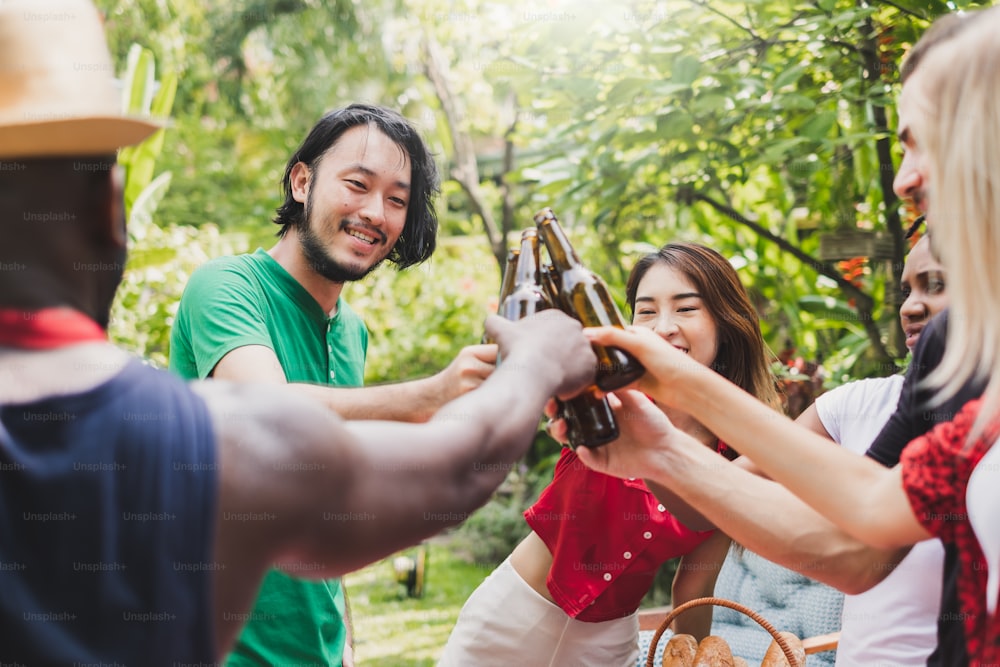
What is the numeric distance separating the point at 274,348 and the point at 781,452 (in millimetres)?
1346

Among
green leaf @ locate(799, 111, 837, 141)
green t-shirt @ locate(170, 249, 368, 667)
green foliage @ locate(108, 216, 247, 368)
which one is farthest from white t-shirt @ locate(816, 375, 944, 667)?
green foliage @ locate(108, 216, 247, 368)

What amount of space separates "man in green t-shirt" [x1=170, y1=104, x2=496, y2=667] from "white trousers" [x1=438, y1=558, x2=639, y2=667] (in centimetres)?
36

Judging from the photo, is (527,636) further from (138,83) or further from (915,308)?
(138,83)

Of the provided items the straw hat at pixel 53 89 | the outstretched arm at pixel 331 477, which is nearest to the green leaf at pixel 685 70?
the outstretched arm at pixel 331 477

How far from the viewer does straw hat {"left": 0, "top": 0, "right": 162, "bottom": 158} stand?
948 millimetres

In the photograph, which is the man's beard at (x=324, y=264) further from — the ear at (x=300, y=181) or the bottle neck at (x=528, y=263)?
the bottle neck at (x=528, y=263)

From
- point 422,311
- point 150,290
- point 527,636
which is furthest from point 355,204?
point 422,311

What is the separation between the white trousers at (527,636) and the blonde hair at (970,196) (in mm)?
1437

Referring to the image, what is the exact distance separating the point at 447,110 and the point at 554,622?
7.12 m

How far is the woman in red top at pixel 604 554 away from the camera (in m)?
2.39

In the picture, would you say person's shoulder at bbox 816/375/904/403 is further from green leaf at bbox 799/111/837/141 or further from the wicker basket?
green leaf at bbox 799/111/837/141

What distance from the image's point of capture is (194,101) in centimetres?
1248

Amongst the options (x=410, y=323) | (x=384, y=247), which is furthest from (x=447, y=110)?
(x=384, y=247)

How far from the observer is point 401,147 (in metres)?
2.66
